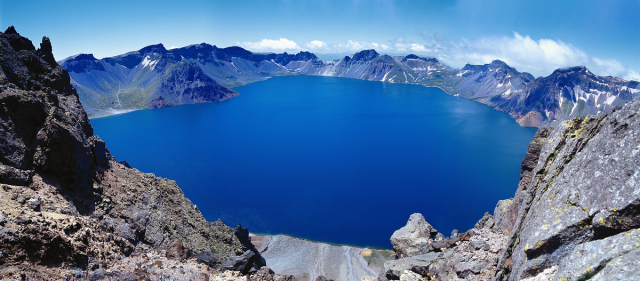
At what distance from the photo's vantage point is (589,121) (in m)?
15.1

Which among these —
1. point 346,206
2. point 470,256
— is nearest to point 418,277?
point 470,256

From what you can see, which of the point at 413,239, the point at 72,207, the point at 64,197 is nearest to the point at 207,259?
the point at 72,207

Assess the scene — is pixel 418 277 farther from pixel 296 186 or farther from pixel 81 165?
pixel 296 186

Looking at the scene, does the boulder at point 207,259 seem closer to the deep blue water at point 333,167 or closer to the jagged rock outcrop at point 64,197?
the jagged rock outcrop at point 64,197

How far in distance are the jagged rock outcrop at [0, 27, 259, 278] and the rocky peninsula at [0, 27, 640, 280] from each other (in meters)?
0.07

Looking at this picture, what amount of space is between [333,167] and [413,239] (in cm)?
5667

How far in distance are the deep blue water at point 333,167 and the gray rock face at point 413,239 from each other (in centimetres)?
1869

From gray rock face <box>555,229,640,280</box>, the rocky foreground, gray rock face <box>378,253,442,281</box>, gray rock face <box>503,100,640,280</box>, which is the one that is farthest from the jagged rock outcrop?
gray rock face <box>555,229,640,280</box>

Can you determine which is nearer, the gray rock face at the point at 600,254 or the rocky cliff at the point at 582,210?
the gray rock face at the point at 600,254

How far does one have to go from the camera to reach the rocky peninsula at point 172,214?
9.88 metres

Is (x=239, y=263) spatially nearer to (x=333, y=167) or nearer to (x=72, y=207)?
(x=72, y=207)

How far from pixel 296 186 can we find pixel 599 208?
71.3m

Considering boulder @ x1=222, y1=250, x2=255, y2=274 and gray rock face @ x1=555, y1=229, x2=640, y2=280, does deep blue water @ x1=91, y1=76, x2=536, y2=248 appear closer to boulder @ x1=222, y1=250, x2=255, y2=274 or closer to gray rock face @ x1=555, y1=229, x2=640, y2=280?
boulder @ x1=222, y1=250, x2=255, y2=274

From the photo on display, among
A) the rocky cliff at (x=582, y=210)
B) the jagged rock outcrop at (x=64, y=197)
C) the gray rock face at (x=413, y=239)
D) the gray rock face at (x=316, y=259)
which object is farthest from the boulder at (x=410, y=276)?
the gray rock face at (x=316, y=259)
